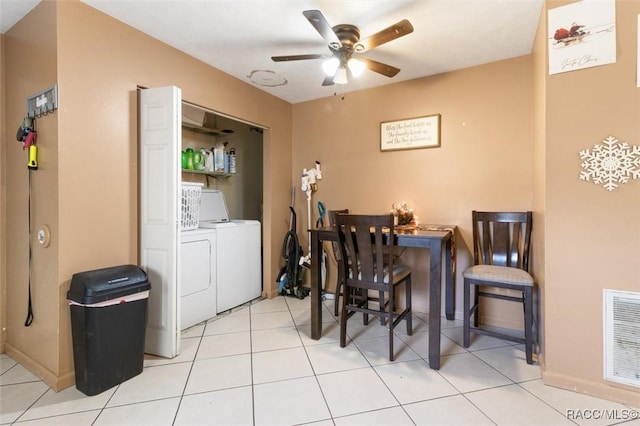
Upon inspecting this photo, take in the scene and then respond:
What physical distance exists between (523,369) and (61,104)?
3457 mm

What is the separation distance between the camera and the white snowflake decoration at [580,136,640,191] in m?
1.59

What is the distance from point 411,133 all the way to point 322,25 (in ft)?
5.49

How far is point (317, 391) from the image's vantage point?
1769 millimetres

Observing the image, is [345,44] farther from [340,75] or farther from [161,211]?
[161,211]

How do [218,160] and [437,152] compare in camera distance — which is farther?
[218,160]

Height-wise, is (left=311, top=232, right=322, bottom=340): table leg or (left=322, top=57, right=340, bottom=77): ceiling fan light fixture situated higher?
(left=322, top=57, right=340, bottom=77): ceiling fan light fixture

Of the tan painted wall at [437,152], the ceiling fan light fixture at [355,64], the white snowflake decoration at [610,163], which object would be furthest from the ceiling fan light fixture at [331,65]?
the white snowflake decoration at [610,163]

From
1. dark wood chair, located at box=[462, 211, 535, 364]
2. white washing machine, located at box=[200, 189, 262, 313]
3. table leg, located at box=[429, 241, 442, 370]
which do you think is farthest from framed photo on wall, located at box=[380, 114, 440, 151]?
white washing machine, located at box=[200, 189, 262, 313]

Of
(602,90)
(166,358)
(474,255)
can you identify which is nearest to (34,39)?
(166,358)

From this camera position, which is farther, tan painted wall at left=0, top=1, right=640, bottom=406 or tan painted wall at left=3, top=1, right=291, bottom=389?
tan painted wall at left=3, top=1, right=291, bottom=389

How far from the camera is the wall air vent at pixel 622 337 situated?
5.24 feet

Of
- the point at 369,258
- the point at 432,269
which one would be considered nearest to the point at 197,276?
the point at 369,258

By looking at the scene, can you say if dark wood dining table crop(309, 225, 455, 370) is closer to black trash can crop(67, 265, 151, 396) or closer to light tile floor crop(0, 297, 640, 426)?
light tile floor crop(0, 297, 640, 426)

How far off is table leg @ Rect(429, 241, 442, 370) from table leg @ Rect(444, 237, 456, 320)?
818mm
